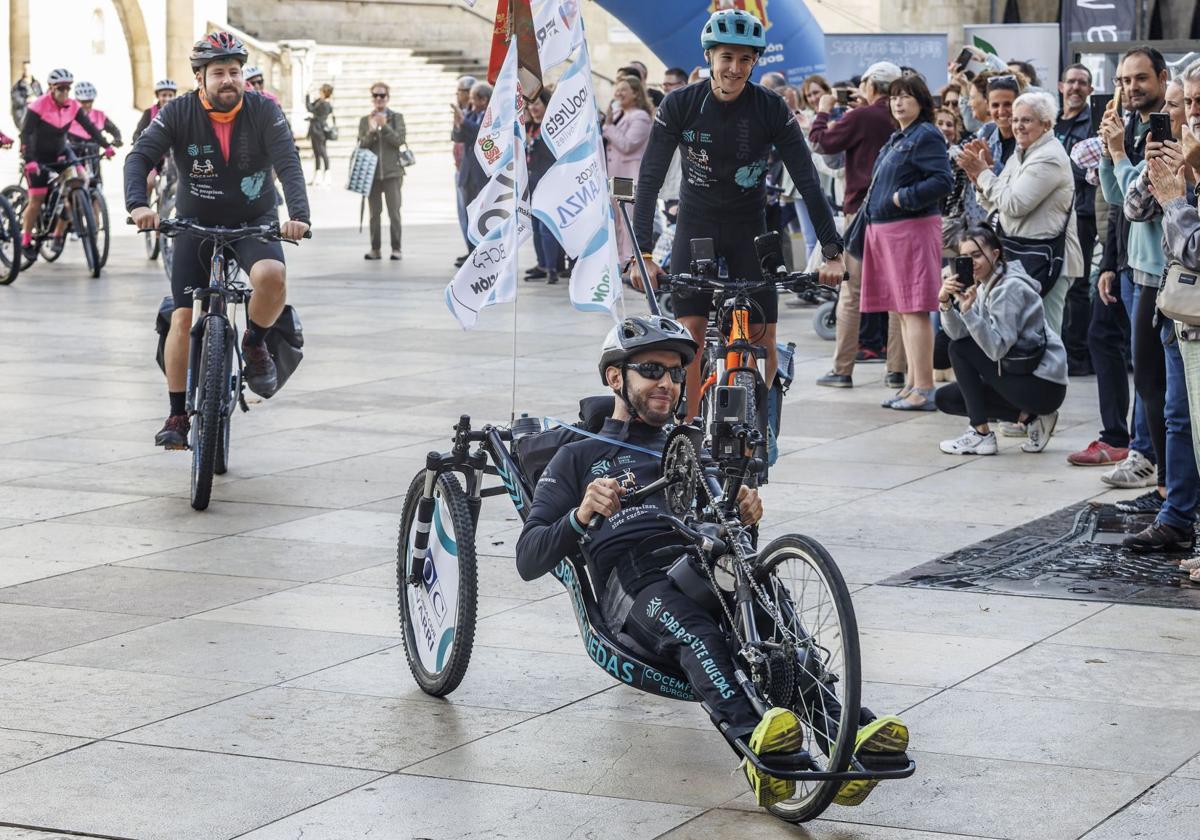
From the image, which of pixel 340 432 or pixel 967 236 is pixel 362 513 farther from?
pixel 967 236

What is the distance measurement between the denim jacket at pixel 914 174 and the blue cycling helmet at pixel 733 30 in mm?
3217

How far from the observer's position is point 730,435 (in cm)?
493

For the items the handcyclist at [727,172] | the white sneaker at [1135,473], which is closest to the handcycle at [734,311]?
the handcyclist at [727,172]

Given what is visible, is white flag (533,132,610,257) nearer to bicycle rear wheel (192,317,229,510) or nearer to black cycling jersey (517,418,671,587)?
bicycle rear wheel (192,317,229,510)

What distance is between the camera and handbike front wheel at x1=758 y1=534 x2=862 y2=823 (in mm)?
4371

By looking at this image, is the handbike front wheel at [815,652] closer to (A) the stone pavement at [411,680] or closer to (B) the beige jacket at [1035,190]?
(A) the stone pavement at [411,680]

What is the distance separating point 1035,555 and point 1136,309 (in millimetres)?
1089

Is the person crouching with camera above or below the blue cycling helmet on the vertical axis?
below

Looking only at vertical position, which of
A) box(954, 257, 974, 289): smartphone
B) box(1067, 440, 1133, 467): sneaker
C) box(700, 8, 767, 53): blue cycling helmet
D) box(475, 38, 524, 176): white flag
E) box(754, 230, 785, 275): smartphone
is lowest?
box(1067, 440, 1133, 467): sneaker

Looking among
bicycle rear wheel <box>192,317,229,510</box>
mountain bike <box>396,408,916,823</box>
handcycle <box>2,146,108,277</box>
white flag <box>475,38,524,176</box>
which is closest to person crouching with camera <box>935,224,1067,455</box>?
white flag <box>475,38,524,176</box>

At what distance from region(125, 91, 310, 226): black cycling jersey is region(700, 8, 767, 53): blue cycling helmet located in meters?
2.05

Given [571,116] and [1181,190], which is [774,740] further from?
[571,116]

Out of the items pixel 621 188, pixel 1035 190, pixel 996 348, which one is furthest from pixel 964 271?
pixel 621 188

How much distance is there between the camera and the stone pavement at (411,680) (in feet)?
15.5
